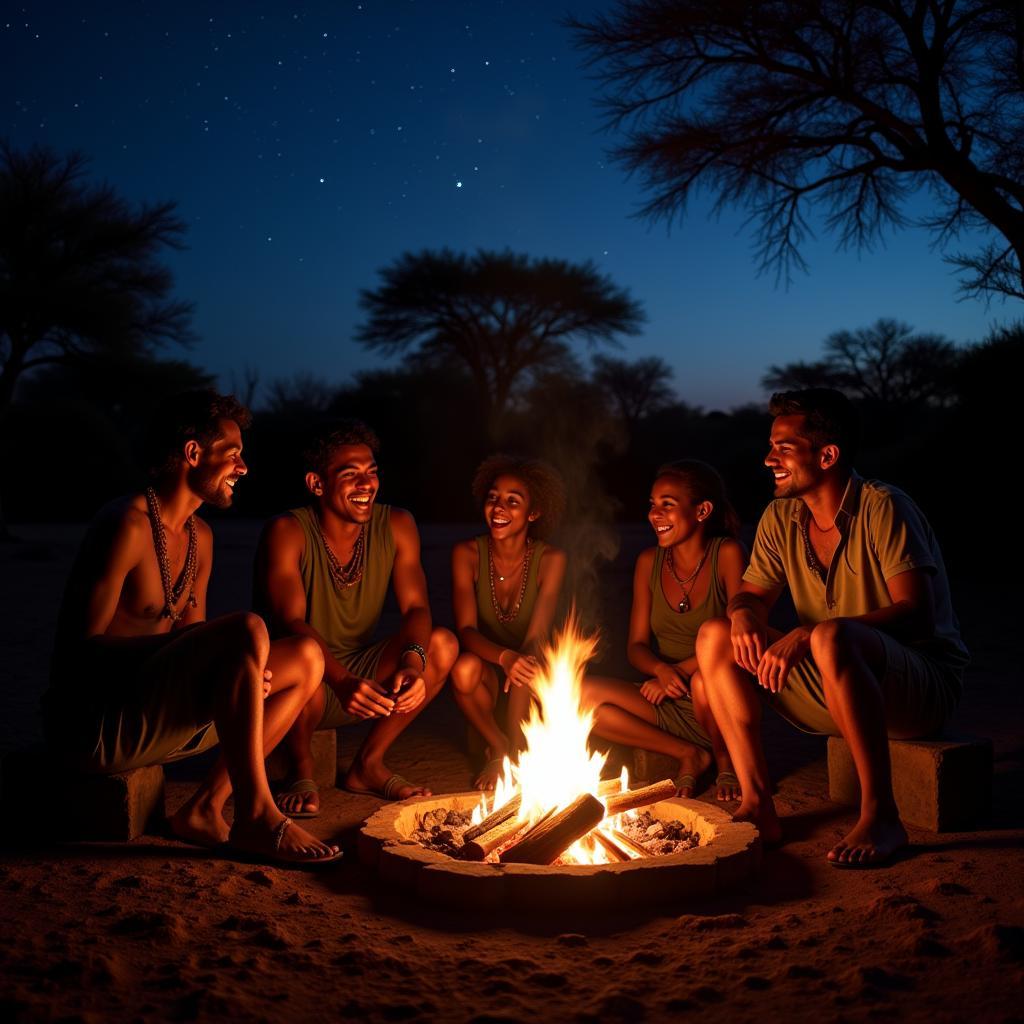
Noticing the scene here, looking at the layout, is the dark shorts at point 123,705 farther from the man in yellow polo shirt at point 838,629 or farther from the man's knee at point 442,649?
the man in yellow polo shirt at point 838,629

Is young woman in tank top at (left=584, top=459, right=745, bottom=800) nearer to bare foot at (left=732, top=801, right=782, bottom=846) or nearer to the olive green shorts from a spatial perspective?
bare foot at (left=732, top=801, right=782, bottom=846)

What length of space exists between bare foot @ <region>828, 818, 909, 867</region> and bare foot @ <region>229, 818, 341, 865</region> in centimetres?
161

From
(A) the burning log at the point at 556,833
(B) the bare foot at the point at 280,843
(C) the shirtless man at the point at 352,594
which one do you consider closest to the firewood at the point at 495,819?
(A) the burning log at the point at 556,833

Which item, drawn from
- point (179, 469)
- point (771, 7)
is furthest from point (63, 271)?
point (179, 469)

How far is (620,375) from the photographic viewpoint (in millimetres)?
44344

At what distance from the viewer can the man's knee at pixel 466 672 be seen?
467cm

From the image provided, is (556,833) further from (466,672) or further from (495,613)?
(495,613)

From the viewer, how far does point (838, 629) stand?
11.7ft

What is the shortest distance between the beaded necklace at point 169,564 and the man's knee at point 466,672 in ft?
4.03

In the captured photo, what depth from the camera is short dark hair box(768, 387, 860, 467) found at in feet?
13.2

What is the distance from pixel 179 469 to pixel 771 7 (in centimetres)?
1081

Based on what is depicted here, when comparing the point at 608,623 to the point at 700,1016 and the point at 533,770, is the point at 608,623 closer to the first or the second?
the point at 533,770

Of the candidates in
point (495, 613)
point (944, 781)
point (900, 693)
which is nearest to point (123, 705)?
point (495, 613)

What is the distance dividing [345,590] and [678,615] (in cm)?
147
